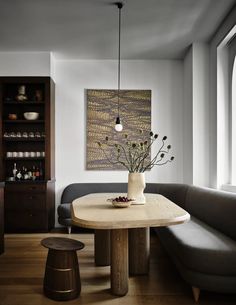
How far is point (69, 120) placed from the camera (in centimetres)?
498

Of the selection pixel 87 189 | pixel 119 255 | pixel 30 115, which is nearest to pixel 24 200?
pixel 87 189

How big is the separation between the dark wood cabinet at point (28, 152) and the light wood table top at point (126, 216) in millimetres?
2011

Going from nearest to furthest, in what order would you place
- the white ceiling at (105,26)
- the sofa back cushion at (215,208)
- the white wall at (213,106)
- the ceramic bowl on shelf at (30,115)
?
1. the sofa back cushion at (215,208)
2. the white ceiling at (105,26)
3. the white wall at (213,106)
4. the ceramic bowl on shelf at (30,115)

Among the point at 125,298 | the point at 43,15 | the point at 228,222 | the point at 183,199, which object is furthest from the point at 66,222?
the point at 43,15

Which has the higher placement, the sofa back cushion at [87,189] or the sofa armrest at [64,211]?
the sofa back cushion at [87,189]

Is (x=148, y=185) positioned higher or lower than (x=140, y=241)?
higher

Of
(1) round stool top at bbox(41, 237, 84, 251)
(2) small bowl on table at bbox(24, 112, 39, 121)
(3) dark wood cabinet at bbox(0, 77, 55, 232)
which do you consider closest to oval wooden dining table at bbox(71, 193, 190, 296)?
(1) round stool top at bbox(41, 237, 84, 251)

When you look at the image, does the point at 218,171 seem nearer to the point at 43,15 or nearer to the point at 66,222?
the point at 66,222

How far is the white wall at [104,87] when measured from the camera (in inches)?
196

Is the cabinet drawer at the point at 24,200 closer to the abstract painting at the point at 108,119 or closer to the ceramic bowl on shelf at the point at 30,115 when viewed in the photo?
the abstract painting at the point at 108,119

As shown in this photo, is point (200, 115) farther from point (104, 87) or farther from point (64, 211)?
point (64, 211)

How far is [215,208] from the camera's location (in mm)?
3012

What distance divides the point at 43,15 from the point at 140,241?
273cm

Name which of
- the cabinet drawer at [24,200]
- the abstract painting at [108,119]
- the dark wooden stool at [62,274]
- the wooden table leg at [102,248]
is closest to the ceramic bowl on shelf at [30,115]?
the abstract painting at [108,119]
